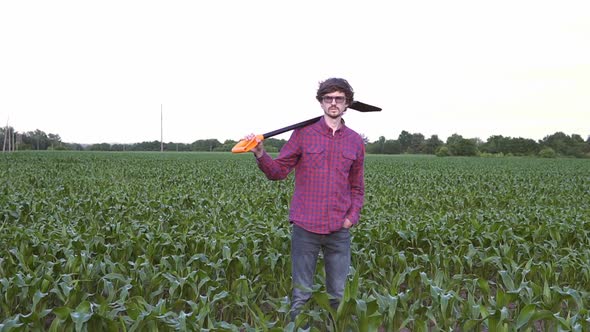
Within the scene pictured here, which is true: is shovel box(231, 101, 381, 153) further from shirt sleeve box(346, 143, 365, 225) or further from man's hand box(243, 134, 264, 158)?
shirt sleeve box(346, 143, 365, 225)

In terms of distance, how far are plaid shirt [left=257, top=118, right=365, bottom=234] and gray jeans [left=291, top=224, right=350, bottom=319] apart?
104 mm

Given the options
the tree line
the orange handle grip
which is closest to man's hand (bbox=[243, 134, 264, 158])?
the orange handle grip

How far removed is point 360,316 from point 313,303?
3.27 ft

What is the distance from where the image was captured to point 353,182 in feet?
12.5

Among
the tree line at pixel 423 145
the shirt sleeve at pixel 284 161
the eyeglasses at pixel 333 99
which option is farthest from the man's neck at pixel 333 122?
the tree line at pixel 423 145

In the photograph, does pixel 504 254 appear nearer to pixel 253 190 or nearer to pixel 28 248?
pixel 28 248

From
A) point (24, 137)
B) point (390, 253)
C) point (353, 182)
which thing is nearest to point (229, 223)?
point (390, 253)

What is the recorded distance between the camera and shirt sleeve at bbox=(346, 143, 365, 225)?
372 cm

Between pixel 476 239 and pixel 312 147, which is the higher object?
pixel 312 147

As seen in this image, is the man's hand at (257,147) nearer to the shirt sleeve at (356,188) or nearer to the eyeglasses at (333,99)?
the eyeglasses at (333,99)

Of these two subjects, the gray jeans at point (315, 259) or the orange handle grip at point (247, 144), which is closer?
the orange handle grip at point (247, 144)

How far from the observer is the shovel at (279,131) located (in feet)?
10.8

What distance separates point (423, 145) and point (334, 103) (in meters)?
104

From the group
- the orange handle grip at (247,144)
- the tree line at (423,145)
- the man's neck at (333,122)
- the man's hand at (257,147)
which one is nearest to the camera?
the orange handle grip at (247,144)
